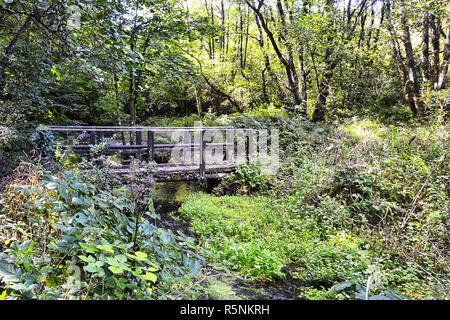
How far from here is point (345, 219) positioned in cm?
527

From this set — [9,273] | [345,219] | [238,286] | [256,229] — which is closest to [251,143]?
[256,229]

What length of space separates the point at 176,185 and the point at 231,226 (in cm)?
471

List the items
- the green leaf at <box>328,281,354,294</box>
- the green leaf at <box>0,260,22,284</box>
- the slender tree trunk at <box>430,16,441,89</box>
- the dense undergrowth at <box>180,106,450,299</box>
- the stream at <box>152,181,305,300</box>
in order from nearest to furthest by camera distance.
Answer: the green leaf at <box>0,260,22,284</box>, the green leaf at <box>328,281,354,294</box>, the stream at <box>152,181,305,300</box>, the dense undergrowth at <box>180,106,450,299</box>, the slender tree trunk at <box>430,16,441,89</box>

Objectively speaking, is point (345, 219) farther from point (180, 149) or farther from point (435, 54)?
point (435, 54)

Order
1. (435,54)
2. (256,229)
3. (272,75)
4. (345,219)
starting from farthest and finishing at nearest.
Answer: (272,75)
(435,54)
(256,229)
(345,219)

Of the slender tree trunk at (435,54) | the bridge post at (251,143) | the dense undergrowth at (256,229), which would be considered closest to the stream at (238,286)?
the dense undergrowth at (256,229)

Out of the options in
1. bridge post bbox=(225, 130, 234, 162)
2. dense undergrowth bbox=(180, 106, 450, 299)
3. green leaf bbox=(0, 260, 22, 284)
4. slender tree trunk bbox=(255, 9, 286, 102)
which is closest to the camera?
green leaf bbox=(0, 260, 22, 284)

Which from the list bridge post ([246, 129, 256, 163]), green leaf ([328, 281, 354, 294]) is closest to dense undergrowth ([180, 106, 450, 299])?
green leaf ([328, 281, 354, 294])

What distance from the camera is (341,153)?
6.89 m

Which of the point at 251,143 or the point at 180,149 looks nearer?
the point at 251,143

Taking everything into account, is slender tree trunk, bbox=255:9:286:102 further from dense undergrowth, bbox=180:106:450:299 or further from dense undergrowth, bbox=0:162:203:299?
dense undergrowth, bbox=0:162:203:299

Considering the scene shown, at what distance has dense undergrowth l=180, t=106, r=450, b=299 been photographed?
3576 mm

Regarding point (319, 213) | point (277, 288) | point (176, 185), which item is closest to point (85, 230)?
point (277, 288)

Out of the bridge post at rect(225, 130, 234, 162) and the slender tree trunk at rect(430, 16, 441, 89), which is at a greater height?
the slender tree trunk at rect(430, 16, 441, 89)
